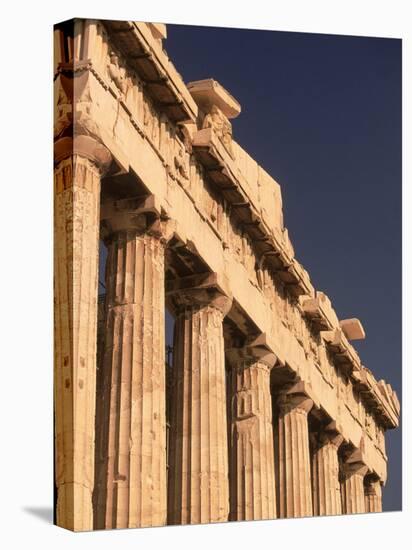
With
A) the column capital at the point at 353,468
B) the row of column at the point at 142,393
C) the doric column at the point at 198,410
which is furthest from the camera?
the column capital at the point at 353,468

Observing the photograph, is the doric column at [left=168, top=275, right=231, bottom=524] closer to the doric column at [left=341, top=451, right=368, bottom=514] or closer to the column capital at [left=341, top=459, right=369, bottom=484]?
the doric column at [left=341, top=451, right=368, bottom=514]

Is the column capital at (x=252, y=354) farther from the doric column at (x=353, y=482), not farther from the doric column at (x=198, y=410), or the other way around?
the doric column at (x=353, y=482)

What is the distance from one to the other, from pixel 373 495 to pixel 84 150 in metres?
22.3

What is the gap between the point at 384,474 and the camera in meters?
46.6

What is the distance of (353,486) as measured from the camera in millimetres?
43875

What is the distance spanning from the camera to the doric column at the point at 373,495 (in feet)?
145

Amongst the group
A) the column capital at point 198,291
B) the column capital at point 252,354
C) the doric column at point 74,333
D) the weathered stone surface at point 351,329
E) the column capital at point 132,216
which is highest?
the weathered stone surface at point 351,329

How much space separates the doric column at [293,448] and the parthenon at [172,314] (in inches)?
1.7

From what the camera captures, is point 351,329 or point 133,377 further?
point 351,329

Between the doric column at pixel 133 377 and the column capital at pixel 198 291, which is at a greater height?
the column capital at pixel 198 291

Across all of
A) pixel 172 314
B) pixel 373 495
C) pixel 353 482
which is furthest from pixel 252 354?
pixel 373 495

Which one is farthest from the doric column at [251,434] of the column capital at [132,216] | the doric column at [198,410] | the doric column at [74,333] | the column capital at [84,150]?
the doric column at [74,333]

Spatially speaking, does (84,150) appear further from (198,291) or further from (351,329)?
(351,329)

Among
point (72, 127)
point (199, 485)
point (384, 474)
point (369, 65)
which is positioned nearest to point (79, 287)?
point (72, 127)
